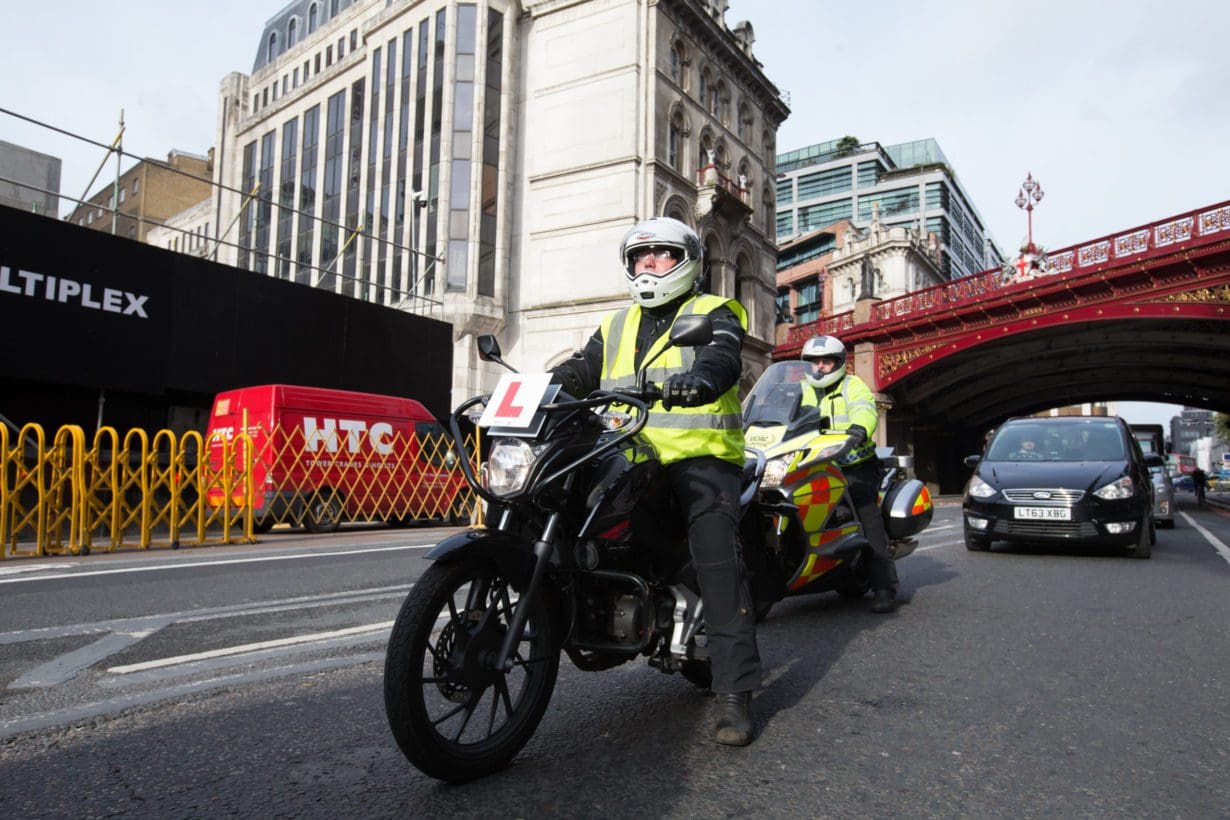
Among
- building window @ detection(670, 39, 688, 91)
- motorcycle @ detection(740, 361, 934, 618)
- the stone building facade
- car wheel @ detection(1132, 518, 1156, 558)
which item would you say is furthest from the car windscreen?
building window @ detection(670, 39, 688, 91)

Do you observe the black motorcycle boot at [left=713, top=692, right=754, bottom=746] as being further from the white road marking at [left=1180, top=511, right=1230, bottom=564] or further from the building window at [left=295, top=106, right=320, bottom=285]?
the building window at [left=295, top=106, right=320, bottom=285]

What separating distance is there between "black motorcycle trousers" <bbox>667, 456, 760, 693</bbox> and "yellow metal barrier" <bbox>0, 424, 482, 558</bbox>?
6.01 m

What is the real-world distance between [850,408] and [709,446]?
9.15 feet

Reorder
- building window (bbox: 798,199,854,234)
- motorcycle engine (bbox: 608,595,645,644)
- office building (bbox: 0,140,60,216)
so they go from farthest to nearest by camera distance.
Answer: building window (bbox: 798,199,854,234)
office building (bbox: 0,140,60,216)
motorcycle engine (bbox: 608,595,645,644)

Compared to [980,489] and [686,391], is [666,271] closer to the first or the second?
[686,391]

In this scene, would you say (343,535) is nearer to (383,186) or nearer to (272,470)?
(272,470)

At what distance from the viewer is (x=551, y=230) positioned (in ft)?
101

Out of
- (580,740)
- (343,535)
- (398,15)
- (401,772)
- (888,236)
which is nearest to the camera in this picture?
(401,772)

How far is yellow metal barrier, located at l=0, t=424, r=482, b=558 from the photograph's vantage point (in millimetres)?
9492

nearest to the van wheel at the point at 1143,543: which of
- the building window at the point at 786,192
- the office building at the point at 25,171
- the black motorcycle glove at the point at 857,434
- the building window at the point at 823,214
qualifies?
the black motorcycle glove at the point at 857,434

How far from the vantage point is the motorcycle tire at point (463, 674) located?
2209 mm

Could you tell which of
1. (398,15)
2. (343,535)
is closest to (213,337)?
(343,535)

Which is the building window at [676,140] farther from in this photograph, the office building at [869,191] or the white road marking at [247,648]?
the office building at [869,191]

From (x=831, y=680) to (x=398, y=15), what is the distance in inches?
1358
